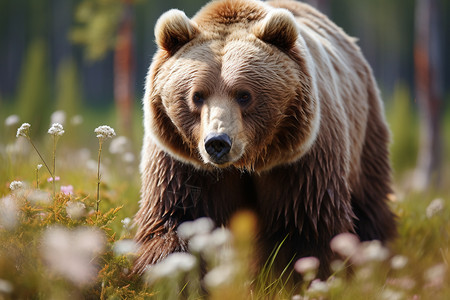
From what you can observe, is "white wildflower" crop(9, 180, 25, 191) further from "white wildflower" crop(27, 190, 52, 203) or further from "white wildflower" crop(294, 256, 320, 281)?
"white wildflower" crop(294, 256, 320, 281)

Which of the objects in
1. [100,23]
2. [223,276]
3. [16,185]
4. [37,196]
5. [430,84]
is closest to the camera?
[223,276]

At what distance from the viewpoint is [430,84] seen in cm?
1380

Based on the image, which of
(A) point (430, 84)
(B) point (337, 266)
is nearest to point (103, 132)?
(B) point (337, 266)

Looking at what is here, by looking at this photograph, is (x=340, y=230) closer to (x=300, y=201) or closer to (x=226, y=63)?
(x=300, y=201)

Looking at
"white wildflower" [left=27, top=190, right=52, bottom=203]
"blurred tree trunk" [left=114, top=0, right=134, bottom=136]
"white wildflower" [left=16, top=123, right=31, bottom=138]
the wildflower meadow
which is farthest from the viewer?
"blurred tree trunk" [left=114, top=0, right=134, bottom=136]

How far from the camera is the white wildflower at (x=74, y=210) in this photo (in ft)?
10.1

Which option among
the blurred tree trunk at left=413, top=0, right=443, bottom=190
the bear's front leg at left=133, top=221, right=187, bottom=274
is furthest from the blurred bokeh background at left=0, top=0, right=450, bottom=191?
the bear's front leg at left=133, top=221, right=187, bottom=274

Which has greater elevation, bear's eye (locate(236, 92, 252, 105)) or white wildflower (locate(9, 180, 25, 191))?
bear's eye (locate(236, 92, 252, 105))

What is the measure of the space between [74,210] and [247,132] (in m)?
1.25

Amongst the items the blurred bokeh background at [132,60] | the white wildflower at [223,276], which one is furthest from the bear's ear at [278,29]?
the blurred bokeh background at [132,60]

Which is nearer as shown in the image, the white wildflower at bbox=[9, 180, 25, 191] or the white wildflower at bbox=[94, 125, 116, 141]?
the white wildflower at bbox=[9, 180, 25, 191]

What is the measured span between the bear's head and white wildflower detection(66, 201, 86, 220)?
86 centimetres

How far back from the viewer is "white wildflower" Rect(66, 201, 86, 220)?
3.08 metres

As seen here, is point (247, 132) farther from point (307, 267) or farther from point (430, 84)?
point (430, 84)
